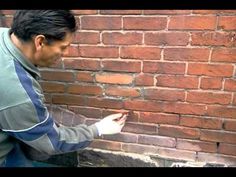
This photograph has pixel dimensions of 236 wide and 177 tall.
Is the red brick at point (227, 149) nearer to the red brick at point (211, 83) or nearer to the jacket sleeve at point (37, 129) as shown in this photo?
the red brick at point (211, 83)

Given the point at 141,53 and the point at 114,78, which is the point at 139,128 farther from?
the point at 141,53

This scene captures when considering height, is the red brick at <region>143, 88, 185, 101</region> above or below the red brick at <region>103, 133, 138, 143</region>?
above

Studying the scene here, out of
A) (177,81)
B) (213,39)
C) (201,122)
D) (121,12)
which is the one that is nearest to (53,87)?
(121,12)

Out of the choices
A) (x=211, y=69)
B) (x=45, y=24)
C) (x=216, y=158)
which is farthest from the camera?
(x=216, y=158)

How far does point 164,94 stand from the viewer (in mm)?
→ 2199

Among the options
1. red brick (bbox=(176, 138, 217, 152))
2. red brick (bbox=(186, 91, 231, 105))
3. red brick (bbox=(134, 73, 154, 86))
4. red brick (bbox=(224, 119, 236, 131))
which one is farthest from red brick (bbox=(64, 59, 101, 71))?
red brick (bbox=(224, 119, 236, 131))

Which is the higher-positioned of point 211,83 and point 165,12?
point 165,12

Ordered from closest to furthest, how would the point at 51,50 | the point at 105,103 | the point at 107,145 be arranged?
the point at 51,50
the point at 105,103
the point at 107,145

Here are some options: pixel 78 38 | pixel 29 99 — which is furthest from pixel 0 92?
pixel 78 38

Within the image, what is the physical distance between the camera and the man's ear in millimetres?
1704

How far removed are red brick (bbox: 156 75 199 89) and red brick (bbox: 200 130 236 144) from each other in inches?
12.9

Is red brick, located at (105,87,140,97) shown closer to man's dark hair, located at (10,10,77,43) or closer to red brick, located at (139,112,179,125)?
red brick, located at (139,112,179,125)

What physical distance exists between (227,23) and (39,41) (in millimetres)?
1030
